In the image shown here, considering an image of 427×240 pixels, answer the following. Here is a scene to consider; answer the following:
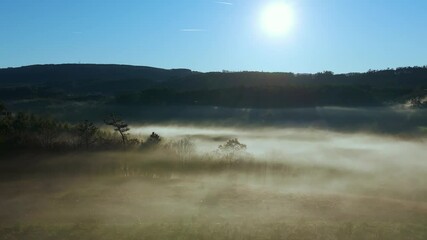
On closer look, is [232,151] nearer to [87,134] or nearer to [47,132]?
[87,134]

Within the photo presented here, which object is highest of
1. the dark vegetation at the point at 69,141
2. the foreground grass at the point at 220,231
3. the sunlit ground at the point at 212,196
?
the dark vegetation at the point at 69,141

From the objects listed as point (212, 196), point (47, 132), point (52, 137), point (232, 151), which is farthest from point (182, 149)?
point (212, 196)

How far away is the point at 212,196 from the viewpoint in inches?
1459

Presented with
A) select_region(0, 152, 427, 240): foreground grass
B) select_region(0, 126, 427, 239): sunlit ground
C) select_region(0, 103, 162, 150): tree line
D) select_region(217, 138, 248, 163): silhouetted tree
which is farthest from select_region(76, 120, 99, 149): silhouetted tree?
select_region(217, 138, 248, 163): silhouetted tree

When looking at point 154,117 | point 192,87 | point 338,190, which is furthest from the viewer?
point 192,87

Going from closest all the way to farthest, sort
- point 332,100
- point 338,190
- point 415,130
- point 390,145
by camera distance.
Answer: point 338,190 < point 390,145 < point 415,130 < point 332,100

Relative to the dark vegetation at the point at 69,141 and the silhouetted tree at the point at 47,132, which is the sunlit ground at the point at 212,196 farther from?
the silhouetted tree at the point at 47,132

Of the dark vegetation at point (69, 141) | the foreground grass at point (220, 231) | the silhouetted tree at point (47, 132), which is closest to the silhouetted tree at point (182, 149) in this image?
the dark vegetation at point (69, 141)

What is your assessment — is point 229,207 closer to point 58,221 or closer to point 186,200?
point 186,200

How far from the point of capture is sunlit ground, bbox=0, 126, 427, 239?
23234mm

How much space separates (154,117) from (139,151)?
3123 inches

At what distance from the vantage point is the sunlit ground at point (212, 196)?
23234 mm

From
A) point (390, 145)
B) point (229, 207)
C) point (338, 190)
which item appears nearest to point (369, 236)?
point (229, 207)

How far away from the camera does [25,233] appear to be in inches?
874
